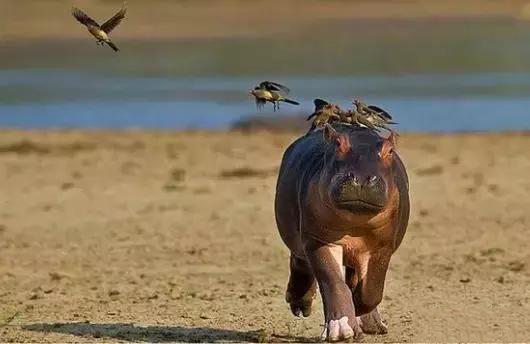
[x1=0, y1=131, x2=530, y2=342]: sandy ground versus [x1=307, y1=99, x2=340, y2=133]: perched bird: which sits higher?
[x1=307, y1=99, x2=340, y2=133]: perched bird

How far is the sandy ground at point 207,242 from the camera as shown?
704 cm

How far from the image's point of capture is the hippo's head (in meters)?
5.70

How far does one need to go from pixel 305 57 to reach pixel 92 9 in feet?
28.7

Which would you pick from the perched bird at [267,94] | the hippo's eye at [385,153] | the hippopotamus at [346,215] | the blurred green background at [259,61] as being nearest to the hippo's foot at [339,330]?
the hippopotamus at [346,215]

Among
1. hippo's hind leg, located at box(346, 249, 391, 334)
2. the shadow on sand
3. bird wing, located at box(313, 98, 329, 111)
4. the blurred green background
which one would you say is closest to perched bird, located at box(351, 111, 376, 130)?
bird wing, located at box(313, 98, 329, 111)

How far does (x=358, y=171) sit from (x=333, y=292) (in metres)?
0.55

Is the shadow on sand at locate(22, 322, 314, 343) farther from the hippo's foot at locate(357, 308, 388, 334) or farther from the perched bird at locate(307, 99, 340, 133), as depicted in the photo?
the perched bird at locate(307, 99, 340, 133)

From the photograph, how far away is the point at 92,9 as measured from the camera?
108 ft

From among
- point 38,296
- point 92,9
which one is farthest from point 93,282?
point 92,9

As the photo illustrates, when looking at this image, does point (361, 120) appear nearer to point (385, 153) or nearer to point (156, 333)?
point (385, 153)

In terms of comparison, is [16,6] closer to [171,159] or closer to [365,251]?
[171,159]

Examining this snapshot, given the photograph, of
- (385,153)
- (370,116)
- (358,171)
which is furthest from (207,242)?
(358,171)

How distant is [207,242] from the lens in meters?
9.77

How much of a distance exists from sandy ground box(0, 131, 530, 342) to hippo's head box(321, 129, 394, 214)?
0.94m
